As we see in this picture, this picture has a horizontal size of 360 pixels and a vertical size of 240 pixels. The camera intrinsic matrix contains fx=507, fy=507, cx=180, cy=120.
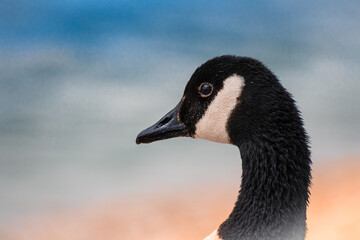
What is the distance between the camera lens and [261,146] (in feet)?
6.86

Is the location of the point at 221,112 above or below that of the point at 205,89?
below

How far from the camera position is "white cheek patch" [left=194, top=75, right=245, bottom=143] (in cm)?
221

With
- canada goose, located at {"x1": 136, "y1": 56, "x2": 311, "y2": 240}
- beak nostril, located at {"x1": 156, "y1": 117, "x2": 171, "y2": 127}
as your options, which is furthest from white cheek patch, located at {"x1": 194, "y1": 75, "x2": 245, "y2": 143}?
beak nostril, located at {"x1": 156, "y1": 117, "x2": 171, "y2": 127}

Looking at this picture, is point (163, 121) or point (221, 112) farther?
point (163, 121)

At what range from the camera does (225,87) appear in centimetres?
224

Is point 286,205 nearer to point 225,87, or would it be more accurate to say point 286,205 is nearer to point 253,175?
point 253,175

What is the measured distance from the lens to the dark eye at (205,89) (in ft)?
7.59

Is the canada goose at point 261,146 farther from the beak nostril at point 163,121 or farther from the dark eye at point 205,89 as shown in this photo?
the beak nostril at point 163,121

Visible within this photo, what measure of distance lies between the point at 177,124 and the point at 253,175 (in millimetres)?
518

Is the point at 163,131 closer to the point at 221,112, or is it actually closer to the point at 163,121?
the point at 163,121


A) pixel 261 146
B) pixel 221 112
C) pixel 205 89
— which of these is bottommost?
pixel 261 146

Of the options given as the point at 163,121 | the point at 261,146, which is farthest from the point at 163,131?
the point at 261,146

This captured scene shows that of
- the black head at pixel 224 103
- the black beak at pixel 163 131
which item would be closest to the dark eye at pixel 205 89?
the black head at pixel 224 103

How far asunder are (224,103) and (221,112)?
5 cm
